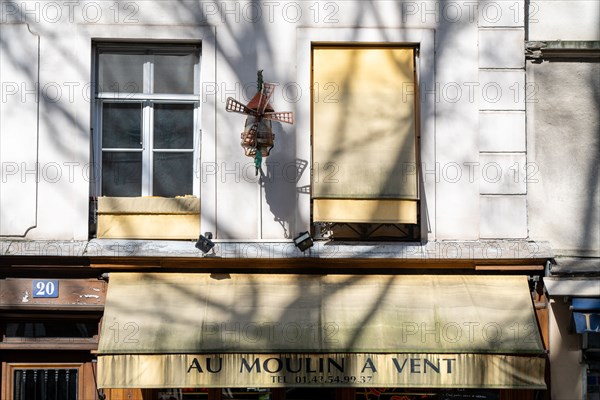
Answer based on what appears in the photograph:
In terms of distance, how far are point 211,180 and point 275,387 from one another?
2.45 metres

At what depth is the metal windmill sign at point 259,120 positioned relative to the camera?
10195 millimetres

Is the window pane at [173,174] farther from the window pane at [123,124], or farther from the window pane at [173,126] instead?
the window pane at [123,124]

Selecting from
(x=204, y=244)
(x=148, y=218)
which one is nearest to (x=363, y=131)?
(x=204, y=244)

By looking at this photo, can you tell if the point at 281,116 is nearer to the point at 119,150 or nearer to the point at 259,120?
the point at 259,120

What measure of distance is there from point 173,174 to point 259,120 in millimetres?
1308

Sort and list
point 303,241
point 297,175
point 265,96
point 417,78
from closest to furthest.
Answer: point 303,241 → point 265,96 → point 297,175 → point 417,78

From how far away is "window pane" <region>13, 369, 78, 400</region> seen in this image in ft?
35.0

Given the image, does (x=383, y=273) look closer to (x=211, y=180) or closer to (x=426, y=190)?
(x=426, y=190)

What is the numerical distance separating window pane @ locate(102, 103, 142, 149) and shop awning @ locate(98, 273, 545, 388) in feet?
5.54

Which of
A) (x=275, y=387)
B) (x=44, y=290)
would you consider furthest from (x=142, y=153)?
(x=275, y=387)

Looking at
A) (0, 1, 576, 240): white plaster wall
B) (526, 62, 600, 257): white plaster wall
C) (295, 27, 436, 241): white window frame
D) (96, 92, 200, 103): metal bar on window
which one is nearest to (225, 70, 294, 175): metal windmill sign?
(0, 1, 576, 240): white plaster wall

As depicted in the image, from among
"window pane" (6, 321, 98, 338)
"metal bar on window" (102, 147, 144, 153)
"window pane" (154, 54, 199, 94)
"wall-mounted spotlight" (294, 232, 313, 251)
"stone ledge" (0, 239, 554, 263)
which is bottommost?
"window pane" (6, 321, 98, 338)

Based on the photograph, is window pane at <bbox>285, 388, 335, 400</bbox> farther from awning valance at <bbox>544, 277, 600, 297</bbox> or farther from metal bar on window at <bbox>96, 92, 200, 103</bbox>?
metal bar on window at <bbox>96, 92, 200, 103</bbox>

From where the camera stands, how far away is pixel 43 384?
1067 centimetres
